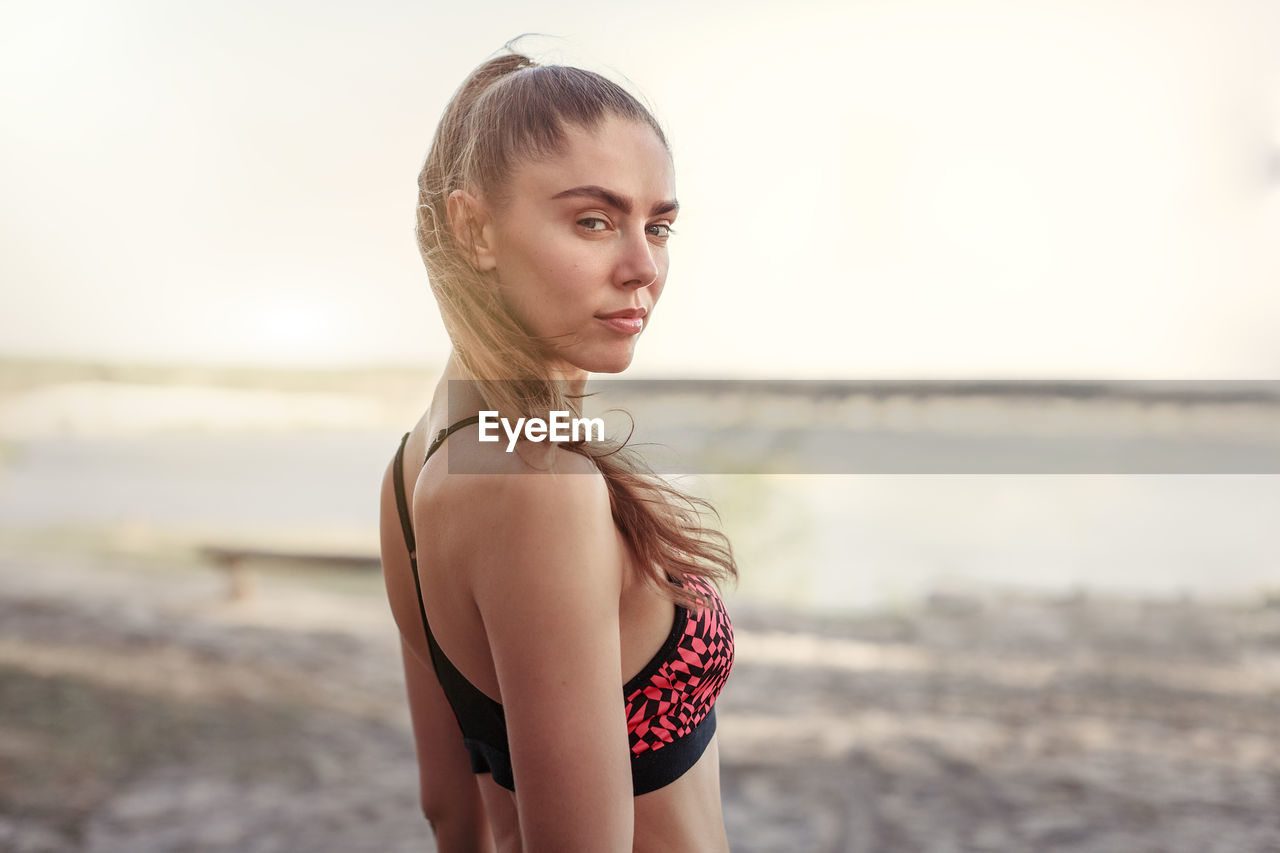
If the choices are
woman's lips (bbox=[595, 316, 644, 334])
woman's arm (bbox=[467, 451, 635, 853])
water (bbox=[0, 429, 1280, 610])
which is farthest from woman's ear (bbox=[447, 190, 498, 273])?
water (bbox=[0, 429, 1280, 610])

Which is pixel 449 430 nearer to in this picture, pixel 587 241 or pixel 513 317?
pixel 513 317

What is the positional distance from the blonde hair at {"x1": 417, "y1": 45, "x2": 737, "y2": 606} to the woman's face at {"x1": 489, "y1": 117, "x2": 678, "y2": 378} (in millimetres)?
18

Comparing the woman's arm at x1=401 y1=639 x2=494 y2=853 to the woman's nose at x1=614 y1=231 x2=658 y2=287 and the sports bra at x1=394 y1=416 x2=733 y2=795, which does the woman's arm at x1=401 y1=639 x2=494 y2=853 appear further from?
the woman's nose at x1=614 y1=231 x2=658 y2=287

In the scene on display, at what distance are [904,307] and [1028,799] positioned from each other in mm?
13698

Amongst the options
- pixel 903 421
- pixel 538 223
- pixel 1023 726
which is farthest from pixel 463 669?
pixel 903 421

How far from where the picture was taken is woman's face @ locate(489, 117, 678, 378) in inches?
37.5

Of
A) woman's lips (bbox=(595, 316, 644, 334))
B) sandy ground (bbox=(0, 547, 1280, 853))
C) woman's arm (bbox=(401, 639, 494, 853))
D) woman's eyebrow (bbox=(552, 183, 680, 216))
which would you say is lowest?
sandy ground (bbox=(0, 547, 1280, 853))

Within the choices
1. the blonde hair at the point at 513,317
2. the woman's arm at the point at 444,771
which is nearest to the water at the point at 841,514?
the woman's arm at the point at 444,771

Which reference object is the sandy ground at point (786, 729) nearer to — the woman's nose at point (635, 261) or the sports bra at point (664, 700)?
the sports bra at point (664, 700)

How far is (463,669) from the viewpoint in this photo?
103 cm

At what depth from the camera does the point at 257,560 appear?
6.32 meters

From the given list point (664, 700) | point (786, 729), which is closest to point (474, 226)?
point (664, 700)

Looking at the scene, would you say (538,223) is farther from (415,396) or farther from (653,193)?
(415,396)

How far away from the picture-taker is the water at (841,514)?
312 inches
